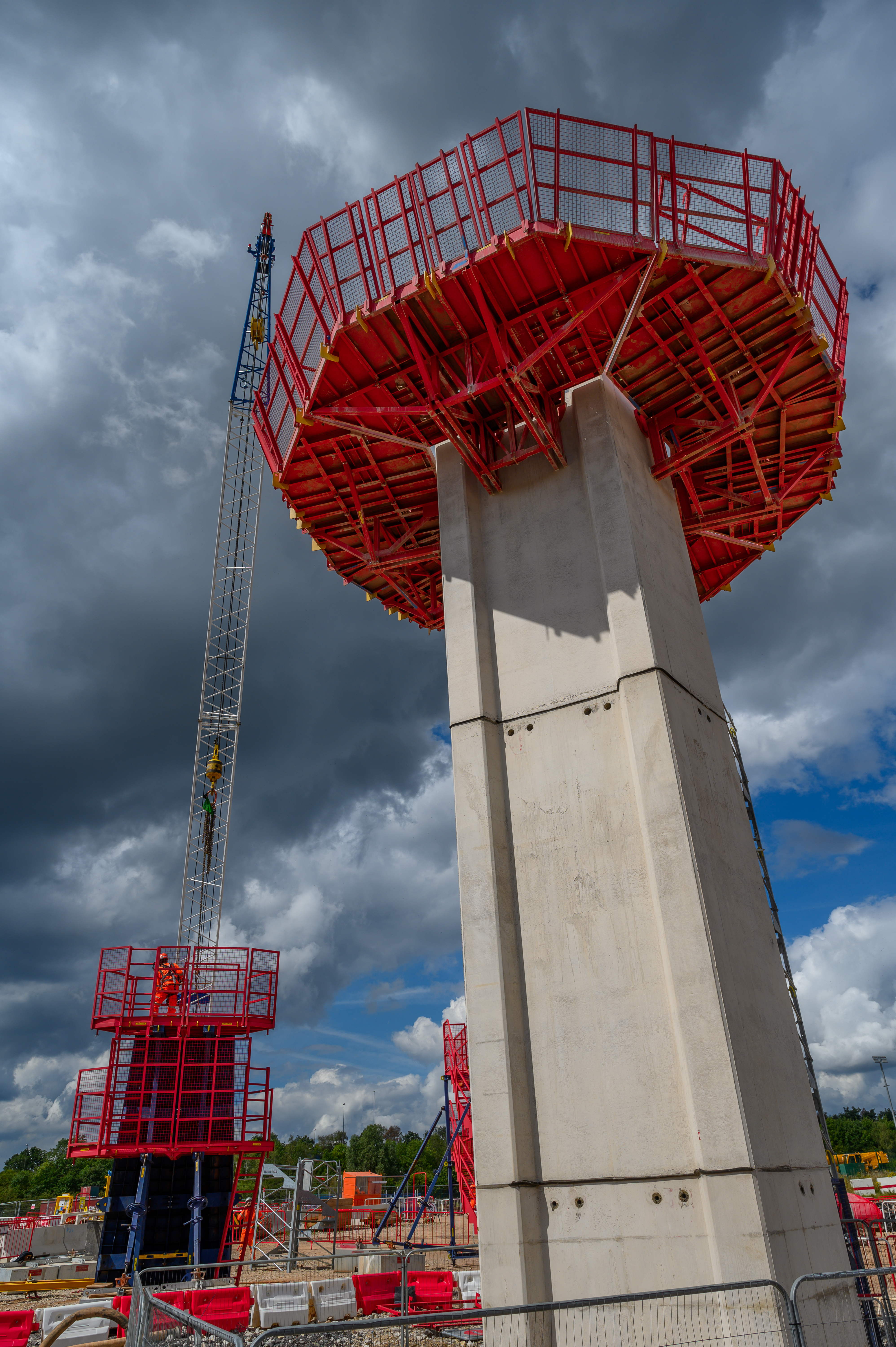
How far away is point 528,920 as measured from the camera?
1150 cm

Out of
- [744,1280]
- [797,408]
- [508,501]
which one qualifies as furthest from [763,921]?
[797,408]

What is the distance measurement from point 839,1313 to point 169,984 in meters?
20.7

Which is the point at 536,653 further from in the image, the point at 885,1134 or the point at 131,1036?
the point at 885,1134

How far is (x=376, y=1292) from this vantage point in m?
16.7

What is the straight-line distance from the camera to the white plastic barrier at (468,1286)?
15.6m

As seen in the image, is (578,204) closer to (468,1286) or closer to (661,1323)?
(661,1323)

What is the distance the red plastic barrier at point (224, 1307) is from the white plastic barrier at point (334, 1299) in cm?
124

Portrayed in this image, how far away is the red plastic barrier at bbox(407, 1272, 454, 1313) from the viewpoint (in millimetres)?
15742

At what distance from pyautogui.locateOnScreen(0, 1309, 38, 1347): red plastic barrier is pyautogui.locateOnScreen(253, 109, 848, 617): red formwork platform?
15251 millimetres

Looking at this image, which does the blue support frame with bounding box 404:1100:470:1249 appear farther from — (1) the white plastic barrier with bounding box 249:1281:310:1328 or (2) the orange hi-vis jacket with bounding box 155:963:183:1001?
(2) the orange hi-vis jacket with bounding box 155:963:183:1001

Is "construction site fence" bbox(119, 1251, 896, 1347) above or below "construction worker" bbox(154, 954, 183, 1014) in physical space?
below

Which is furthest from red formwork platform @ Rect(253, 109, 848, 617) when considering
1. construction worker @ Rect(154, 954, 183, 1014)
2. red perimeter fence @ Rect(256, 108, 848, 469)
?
construction worker @ Rect(154, 954, 183, 1014)

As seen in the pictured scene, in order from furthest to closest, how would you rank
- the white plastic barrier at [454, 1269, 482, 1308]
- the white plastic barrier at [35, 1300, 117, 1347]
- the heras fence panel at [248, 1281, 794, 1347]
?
1. the white plastic barrier at [454, 1269, 482, 1308]
2. the white plastic barrier at [35, 1300, 117, 1347]
3. the heras fence panel at [248, 1281, 794, 1347]

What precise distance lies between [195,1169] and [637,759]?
62.6ft
